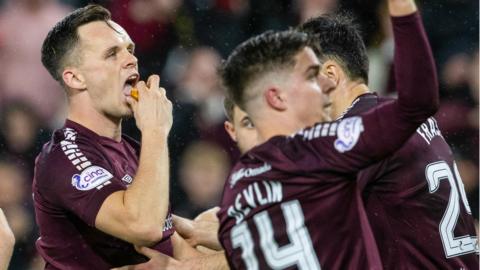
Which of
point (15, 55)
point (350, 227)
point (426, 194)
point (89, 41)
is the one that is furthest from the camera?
point (15, 55)

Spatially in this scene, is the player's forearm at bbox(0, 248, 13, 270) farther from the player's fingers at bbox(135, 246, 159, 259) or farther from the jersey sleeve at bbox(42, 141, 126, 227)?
the player's fingers at bbox(135, 246, 159, 259)

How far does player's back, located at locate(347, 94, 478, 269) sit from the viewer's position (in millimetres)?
3803

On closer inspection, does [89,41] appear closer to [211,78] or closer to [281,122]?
[281,122]

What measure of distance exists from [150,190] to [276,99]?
30.6 inches

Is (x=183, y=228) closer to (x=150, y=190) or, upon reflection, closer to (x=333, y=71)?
(x=150, y=190)

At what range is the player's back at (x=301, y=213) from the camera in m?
3.12

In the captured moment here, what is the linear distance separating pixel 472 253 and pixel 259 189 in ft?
3.84

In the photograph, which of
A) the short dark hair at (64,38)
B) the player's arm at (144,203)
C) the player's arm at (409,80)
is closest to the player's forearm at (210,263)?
the player's arm at (144,203)

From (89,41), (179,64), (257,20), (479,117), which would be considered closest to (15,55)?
(179,64)

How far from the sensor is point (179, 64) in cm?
712

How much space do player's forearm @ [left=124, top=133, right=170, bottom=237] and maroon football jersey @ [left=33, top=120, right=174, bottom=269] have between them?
0.12m

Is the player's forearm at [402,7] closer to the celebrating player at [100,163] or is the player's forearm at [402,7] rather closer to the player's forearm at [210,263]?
the celebrating player at [100,163]

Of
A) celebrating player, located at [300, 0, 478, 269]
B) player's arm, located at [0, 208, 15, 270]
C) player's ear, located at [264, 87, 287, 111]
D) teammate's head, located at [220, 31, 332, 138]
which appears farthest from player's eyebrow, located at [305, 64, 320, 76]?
player's arm, located at [0, 208, 15, 270]

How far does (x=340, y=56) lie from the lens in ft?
13.7
